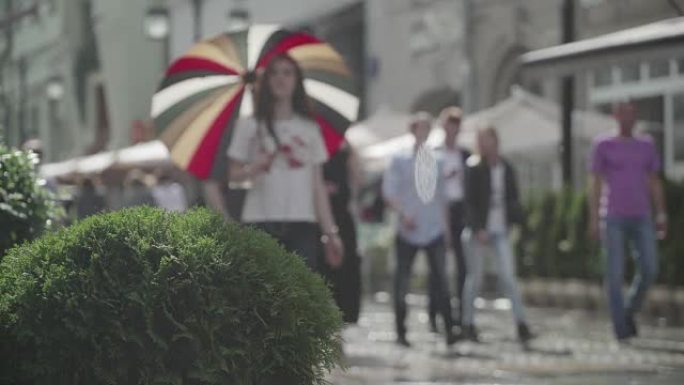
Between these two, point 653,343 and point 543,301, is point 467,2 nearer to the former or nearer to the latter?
point 543,301

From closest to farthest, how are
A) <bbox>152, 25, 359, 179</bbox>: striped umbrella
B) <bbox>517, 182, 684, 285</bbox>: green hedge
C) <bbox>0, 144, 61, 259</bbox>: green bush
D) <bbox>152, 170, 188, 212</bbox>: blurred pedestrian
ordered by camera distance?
1. <bbox>0, 144, 61, 259</bbox>: green bush
2. <bbox>152, 25, 359, 179</bbox>: striped umbrella
3. <bbox>517, 182, 684, 285</bbox>: green hedge
4. <bbox>152, 170, 188, 212</bbox>: blurred pedestrian

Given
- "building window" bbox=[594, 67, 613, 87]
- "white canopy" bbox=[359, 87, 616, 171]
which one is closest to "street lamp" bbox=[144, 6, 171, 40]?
"white canopy" bbox=[359, 87, 616, 171]

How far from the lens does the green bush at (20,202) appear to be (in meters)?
8.02

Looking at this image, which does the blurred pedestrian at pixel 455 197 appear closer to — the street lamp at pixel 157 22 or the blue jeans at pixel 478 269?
the blue jeans at pixel 478 269

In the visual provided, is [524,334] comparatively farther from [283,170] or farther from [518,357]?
[283,170]

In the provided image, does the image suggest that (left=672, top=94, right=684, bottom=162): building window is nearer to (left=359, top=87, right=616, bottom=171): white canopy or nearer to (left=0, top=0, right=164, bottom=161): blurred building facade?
(left=359, top=87, right=616, bottom=171): white canopy

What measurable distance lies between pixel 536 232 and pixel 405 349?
27.1ft

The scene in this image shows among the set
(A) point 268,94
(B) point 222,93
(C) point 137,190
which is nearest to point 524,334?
(B) point 222,93

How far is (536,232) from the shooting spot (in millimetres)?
21766

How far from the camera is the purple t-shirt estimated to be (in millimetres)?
14172

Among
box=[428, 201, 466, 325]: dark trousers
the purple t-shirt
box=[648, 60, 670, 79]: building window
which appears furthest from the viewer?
box=[648, 60, 670, 79]: building window

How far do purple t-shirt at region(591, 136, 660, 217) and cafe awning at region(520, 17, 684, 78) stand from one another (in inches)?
39.2

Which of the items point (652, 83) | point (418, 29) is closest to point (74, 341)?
point (652, 83)

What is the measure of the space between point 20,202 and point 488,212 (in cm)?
754
